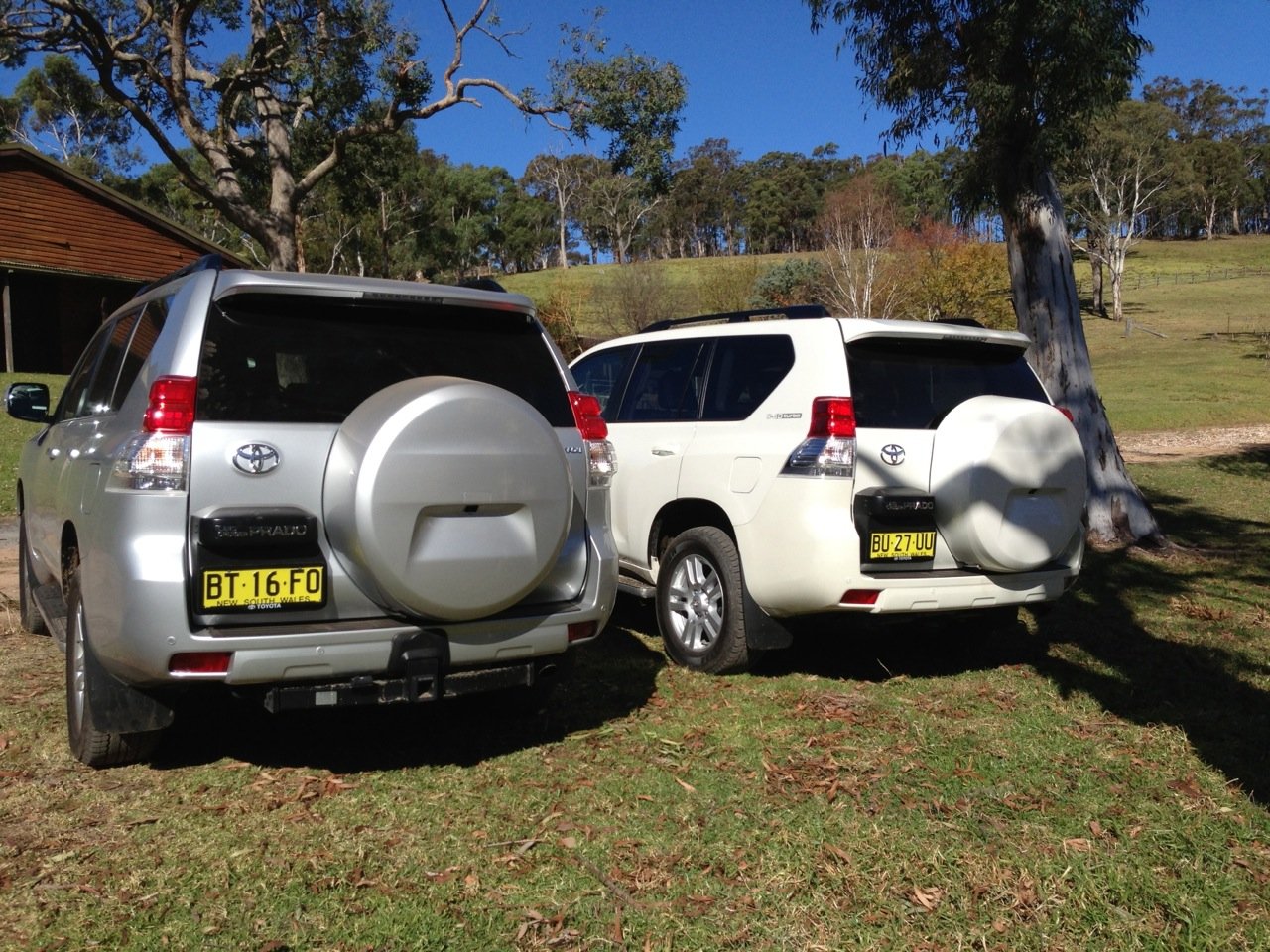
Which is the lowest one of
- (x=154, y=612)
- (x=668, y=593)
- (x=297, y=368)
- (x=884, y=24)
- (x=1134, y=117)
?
(x=668, y=593)

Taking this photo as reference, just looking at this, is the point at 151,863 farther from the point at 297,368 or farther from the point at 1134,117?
the point at 1134,117

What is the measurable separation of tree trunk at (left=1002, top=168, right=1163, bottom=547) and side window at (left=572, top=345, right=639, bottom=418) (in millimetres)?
4471

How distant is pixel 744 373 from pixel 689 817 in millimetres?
2673

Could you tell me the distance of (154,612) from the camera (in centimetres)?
350

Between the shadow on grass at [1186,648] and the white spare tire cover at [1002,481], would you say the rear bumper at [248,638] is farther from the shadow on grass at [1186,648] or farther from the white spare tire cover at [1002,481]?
the shadow on grass at [1186,648]

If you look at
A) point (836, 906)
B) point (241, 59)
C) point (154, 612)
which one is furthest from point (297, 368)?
point (241, 59)

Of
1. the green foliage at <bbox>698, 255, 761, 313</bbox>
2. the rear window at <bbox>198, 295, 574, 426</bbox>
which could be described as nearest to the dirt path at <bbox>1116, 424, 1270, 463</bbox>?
the rear window at <bbox>198, 295, 574, 426</bbox>

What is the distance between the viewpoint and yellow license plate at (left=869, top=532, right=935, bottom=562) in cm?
502

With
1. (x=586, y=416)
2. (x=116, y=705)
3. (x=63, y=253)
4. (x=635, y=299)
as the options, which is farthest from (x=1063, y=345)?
(x=635, y=299)

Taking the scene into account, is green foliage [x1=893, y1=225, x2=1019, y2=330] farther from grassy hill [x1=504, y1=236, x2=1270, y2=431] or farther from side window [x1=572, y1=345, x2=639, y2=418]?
side window [x1=572, y1=345, x2=639, y2=418]

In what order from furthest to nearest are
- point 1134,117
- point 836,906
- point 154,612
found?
point 1134,117 < point 154,612 < point 836,906

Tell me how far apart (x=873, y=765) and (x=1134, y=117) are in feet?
203

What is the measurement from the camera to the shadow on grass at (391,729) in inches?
175

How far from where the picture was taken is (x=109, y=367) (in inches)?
196
